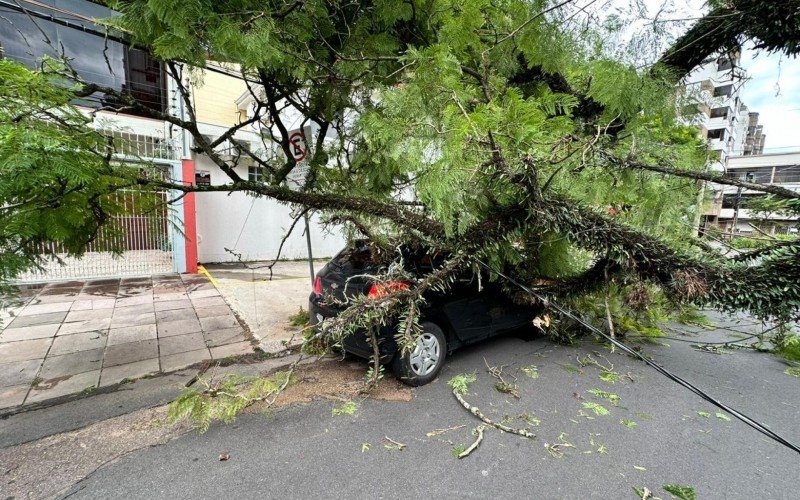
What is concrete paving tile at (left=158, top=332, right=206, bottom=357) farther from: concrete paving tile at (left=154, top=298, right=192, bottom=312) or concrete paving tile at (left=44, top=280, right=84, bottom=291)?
concrete paving tile at (left=44, top=280, right=84, bottom=291)

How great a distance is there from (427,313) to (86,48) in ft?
30.9

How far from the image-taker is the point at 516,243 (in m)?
3.79

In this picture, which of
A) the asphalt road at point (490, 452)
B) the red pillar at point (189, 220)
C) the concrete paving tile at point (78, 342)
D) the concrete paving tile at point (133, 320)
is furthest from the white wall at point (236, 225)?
the asphalt road at point (490, 452)

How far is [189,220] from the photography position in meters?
8.46

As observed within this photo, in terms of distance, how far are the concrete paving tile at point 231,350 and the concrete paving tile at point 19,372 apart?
167cm

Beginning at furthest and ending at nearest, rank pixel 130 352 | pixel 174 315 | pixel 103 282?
pixel 103 282 < pixel 174 315 < pixel 130 352

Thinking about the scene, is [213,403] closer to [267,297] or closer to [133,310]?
[133,310]

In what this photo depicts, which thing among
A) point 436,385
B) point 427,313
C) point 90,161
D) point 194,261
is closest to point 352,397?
point 436,385

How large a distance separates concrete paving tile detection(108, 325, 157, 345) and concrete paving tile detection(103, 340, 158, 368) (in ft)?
0.43

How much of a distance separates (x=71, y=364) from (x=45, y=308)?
277 cm

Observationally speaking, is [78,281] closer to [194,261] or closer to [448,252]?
[194,261]

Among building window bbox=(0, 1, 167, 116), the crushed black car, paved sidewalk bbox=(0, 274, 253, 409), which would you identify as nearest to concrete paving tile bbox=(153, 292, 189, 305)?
paved sidewalk bbox=(0, 274, 253, 409)

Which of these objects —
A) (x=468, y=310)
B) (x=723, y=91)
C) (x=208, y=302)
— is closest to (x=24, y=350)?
(x=208, y=302)

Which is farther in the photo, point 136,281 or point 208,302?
point 136,281
